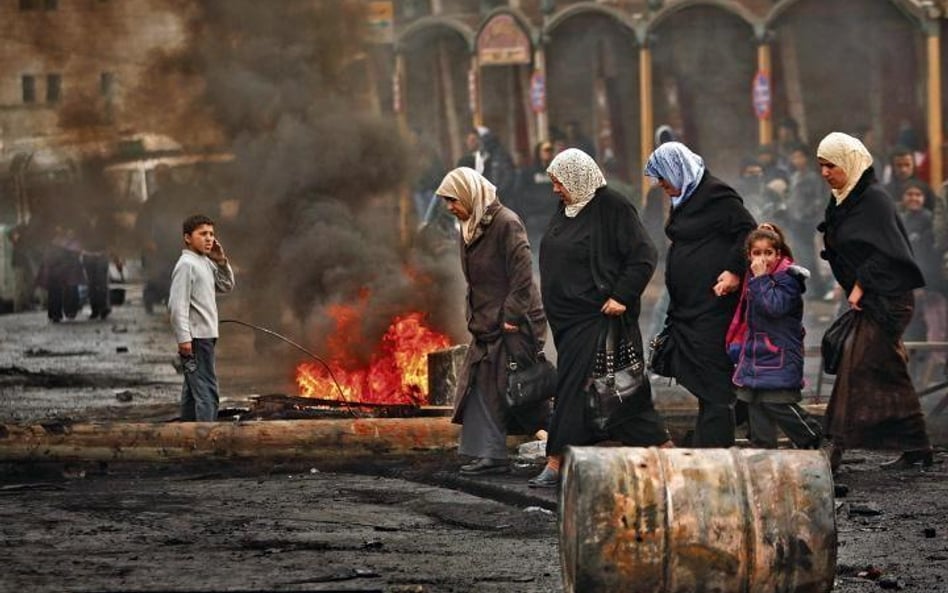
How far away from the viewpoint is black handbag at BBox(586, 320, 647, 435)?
32.9ft

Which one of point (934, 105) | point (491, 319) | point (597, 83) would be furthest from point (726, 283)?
point (597, 83)

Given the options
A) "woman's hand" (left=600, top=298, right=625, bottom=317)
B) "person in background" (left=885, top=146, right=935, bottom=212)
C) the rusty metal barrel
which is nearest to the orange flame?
"woman's hand" (left=600, top=298, right=625, bottom=317)

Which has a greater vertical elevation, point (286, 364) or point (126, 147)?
point (126, 147)

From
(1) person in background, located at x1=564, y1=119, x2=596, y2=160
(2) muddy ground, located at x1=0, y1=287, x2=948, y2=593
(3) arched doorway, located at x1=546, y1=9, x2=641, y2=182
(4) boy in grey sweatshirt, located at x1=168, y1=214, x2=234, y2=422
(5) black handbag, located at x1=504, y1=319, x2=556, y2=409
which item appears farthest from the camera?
(3) arched doorway, located at x1=546, y1=9, x2=641, y2=182

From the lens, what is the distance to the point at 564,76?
1189 inches

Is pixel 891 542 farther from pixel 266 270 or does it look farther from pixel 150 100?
pixel 150 100

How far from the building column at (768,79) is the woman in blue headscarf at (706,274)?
16.6m

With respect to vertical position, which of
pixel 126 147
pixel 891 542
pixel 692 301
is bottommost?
pixel 891 542

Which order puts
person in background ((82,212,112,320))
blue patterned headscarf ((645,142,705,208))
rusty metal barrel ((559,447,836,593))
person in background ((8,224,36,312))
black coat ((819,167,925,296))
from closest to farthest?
rusty metal barrel ((559,447,836,593))
blue patterned headscarf ((645,142,705,208))
black coat ((819,167,925,296))
person in background ((82,212,112,320))
person in background ((8,224,36,312))

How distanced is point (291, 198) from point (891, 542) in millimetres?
12633

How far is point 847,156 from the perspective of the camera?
1048 cm

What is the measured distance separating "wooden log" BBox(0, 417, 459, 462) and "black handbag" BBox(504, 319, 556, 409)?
2.31 feet

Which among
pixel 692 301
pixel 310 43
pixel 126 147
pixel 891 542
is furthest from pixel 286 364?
pixel 891 542

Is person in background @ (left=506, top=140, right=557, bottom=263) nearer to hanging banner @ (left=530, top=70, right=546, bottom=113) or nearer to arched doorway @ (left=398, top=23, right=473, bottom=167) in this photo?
hanging banner @ (left=530, top=70, right=546, bottom=113)
